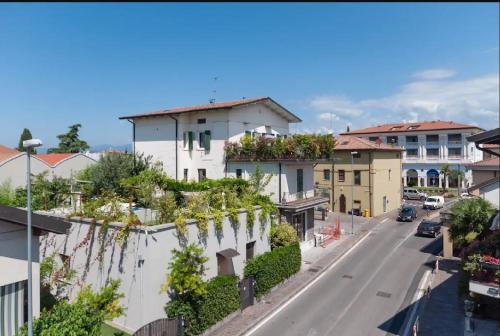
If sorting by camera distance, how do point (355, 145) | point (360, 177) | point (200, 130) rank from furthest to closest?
1. point (355, 145)
2. point (360, 177)
3. point (200, 130)

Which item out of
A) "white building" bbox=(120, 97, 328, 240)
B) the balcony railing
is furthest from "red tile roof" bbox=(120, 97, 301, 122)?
the balcony railing

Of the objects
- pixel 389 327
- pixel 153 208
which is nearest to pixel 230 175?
pixel 153 208

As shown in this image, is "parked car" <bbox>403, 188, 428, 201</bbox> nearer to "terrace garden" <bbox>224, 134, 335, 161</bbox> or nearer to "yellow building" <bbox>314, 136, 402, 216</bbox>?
"yellow building" <bbox>314, 136, 402, 216</bbox>

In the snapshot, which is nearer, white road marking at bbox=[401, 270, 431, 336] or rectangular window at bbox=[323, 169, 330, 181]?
white road marking at bbox=[401, 270, 431, 336]

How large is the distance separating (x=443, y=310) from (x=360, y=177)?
84.7 feet

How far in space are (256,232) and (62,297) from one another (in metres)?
9.95

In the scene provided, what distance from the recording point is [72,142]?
6781 cm

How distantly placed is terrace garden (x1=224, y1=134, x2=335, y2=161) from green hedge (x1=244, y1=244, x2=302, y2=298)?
268 inches

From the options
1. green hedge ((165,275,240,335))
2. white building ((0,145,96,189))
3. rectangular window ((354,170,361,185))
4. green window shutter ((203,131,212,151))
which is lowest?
green hedge ((165,275,240,335))

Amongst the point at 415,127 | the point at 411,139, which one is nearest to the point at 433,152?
the point at 411,139

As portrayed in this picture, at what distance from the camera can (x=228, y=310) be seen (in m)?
15.9

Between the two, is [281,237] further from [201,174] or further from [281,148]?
[201,174]

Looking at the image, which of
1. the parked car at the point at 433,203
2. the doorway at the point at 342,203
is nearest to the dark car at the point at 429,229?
the doorway at the point at 342,203

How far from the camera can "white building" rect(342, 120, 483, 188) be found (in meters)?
60.7
